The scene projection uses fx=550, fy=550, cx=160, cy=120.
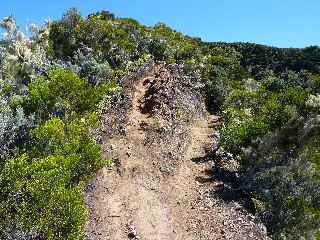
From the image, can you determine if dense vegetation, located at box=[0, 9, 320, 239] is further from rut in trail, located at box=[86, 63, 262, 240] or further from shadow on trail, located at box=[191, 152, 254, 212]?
rut in trail, located at box=[86, 63, 262, 240]

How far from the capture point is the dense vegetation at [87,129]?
63.8ft

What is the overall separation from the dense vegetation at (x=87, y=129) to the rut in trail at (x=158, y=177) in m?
1.55

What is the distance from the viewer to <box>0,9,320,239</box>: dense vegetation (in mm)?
Answer: 19453

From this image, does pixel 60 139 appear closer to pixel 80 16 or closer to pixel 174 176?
pixel 174 176

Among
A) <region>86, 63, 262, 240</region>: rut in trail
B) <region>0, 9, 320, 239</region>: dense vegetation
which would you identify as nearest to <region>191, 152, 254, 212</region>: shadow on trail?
<region>86, 63, 262, 240</region>: rut in trail

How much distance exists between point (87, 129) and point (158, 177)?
5010 mm

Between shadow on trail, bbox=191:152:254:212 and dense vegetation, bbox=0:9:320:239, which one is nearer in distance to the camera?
dense vegetation, bbox=0:9:320:239

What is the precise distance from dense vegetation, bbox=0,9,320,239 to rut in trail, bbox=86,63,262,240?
1552 mm

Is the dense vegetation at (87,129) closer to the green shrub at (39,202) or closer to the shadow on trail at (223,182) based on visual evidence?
the green shrub at (39,202)

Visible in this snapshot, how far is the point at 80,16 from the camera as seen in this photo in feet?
192


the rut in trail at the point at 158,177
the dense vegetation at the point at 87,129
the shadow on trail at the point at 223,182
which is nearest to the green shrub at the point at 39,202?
the dense vegetation at the point at 87,129

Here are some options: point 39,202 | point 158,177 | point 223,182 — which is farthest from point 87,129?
point 39,202

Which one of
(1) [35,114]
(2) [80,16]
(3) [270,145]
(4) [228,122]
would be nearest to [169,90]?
(4) [228,122]

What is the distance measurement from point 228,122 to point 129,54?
15.3 metres
